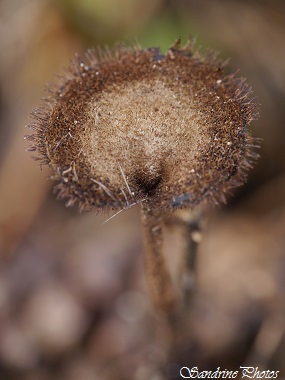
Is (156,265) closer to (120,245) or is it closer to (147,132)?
(147,132)

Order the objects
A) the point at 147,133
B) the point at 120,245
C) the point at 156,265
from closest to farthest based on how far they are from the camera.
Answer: the point at 147,133, the point at 156,265, the point at 120,245

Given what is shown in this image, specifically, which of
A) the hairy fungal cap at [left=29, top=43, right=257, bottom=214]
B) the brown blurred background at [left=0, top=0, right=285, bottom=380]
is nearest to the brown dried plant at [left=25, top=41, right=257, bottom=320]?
the hairy fungal cap at [left=29, top=43, right=257, bottom=214]

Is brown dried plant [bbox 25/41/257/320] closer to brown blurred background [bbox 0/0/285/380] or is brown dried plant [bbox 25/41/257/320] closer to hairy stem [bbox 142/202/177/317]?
hairy stem [bbox 142/202/177/317]

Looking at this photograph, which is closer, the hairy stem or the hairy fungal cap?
the hairy fungal cap

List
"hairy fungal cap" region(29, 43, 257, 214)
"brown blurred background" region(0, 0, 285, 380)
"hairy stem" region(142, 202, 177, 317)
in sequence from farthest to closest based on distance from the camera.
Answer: "brown blurred background" region(0, 0, 285, 380) → "hairy stem" region(142, 202, 177, 317) → "hairy fungal cap" region(29, 43, 257, 214)

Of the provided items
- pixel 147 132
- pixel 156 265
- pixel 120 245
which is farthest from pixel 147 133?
pixel 120 245

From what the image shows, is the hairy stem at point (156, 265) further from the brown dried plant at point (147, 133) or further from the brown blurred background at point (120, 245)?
the brown blurred background at point (120, 245)
